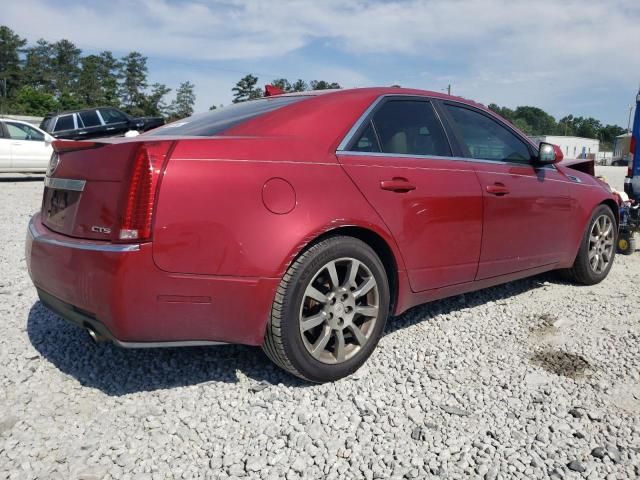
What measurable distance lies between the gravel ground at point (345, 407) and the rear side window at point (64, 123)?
43.3 feet

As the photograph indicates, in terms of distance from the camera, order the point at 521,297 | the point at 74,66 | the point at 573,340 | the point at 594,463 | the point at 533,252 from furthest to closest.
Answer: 1. the point at 74,66
2. the point at 521,297
3. the point at 533,252
4. the point at 573,340
5. the point at 594,463

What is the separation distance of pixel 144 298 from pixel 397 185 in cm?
154

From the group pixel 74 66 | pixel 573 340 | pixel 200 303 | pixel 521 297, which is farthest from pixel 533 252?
pixel 74 66

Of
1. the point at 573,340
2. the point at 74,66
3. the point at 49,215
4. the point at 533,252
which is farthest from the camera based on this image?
the point at 74,66

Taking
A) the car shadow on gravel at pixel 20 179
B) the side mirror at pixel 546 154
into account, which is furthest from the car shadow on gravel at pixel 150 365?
the car shadow on gravel at pixel 20 179

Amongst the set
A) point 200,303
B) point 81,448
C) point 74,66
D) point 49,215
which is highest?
point 74,66

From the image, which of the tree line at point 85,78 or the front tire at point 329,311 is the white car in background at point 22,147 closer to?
the front tire at point 329,311

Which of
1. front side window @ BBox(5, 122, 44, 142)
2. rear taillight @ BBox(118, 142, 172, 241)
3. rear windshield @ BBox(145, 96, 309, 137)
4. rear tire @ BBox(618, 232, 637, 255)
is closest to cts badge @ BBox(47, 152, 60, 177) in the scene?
rear windshield @ BBox(145, 96, 309, 137)

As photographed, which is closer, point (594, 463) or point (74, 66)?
point (594, 463)

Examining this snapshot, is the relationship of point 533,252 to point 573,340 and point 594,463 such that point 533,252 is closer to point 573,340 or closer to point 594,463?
point 573,340

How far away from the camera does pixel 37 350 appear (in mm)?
3314

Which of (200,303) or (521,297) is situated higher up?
(200,303)

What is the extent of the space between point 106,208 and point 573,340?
9.86 feet

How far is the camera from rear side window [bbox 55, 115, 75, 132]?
51.0 feet
